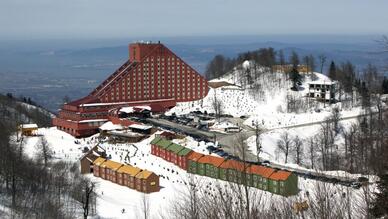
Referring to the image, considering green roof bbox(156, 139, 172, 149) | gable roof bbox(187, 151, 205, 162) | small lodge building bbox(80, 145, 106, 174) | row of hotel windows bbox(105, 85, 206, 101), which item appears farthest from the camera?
row of hotel windows bbox(105, 85, 206, 101)

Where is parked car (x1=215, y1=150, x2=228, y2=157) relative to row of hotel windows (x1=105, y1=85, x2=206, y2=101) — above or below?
below

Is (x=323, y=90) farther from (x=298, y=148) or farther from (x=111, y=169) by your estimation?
(x=111, y=169)

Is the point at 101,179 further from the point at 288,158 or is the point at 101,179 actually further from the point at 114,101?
the point at 114,101

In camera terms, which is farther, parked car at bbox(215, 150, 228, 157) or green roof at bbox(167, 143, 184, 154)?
parked car at bbox(215, 150, 228, 157)

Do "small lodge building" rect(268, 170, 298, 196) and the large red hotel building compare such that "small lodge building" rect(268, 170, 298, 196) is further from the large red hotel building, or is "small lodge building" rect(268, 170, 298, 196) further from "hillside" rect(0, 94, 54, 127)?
"hillside" rect(0, 94, 54, 127)

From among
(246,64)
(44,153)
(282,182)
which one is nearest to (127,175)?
(44,153)

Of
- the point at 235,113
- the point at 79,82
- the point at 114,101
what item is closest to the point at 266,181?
the point at 235,113

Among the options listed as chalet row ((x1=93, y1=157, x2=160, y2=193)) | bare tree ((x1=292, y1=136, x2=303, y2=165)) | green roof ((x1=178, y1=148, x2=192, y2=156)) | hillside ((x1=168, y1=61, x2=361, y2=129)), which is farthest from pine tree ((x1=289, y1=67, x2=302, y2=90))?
chalet row ((x1=93, y1=157, x2=160, y2=193))

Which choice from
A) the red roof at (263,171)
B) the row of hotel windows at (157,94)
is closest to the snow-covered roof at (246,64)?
the row of hotel windows at (157,94)
